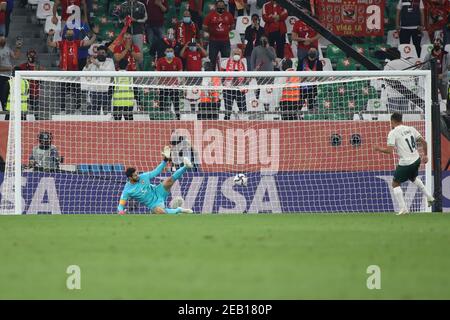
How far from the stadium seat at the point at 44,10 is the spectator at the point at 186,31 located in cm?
388

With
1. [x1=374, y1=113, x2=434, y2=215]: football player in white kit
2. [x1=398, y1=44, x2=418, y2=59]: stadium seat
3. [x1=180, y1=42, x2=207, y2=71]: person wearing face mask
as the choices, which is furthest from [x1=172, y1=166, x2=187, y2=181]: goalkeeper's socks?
[x1=398, y1=44, x2=418, y2=59]: stadium seat

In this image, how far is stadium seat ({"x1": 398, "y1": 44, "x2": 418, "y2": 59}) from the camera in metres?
31.0

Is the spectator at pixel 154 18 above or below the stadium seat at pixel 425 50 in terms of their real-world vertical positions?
above

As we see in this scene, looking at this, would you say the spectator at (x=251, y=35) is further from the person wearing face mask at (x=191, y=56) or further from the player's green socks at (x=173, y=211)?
the player's green socks at (x=173, y=211)

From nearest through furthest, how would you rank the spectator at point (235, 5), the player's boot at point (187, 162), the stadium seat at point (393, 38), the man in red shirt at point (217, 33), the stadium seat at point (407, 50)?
the player's boot at point (187, 162) → the man in red shirt at point (217, 33) → the spectator at point (235, 5) → the stadium seat at point (407, 50) → the stadium seat at point (393, 38)

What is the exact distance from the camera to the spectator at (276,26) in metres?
29.3

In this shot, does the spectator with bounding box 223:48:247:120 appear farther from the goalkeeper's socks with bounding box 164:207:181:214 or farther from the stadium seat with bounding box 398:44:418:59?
the stadium seat with bounding box 398:44:418:59

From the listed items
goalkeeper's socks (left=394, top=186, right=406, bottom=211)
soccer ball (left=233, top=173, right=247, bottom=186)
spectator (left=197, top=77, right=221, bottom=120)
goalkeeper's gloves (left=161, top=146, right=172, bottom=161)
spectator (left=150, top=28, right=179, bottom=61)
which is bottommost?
goalkeeper's socks (left=394, top=186, right=406, bottom=211)

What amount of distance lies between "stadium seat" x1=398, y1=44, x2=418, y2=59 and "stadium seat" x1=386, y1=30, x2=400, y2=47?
322 millimetres

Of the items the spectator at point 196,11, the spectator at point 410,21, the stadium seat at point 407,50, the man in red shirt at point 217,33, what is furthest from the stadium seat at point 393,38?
the spectator at point 196,11

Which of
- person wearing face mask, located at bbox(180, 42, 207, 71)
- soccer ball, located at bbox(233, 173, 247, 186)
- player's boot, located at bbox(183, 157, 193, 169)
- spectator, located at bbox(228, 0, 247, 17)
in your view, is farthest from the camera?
spectator, located at bbox(228, 0, 247, 17)

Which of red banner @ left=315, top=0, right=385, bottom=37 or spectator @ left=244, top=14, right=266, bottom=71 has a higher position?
red banner @ left=315, top=0, right=385, bottom=37

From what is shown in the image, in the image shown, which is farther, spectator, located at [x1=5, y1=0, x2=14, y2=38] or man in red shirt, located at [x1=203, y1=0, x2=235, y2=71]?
man in red shirt, located at [x1=203, y1=0, x2=235, y2=71]

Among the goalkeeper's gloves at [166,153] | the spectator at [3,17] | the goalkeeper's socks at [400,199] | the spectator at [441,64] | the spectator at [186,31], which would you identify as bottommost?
the goalkeeper's socks at [400,199]
